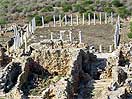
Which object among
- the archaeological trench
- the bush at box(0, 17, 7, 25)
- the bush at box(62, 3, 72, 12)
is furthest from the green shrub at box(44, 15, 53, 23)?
the archaeological trench

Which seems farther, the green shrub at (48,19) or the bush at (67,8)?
the bush at (67,8)

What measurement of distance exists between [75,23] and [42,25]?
9.40 ft

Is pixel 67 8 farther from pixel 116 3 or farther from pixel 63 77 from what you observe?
pixel 63 77

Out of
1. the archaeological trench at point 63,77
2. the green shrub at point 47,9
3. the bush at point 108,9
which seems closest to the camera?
the archaeological trench at point 63,77

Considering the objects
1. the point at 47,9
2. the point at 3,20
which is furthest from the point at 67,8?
the point at 3,20

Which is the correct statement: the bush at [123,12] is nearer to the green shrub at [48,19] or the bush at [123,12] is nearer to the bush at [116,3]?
the bush at [116,3]

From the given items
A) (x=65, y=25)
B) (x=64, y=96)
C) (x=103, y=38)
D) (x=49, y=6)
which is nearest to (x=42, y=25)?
(x=65, y=25)

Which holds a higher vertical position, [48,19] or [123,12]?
[48,19]

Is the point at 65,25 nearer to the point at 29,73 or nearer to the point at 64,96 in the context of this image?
the point at 29,73

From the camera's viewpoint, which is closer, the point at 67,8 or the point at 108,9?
the point at 108,9

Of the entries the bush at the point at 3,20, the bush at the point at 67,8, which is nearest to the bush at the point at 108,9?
the bush at the point at 67,8

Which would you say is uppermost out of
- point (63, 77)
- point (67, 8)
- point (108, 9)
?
point (63, 77)

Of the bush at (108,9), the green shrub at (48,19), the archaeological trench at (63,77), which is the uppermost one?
the archaeological trench at (63,77)

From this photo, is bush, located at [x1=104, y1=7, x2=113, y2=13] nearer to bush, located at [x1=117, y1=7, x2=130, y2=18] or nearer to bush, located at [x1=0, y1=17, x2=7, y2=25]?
bush, located at [x1=117, y1=7, x2=130, y2=18]
